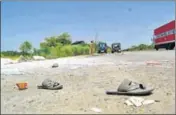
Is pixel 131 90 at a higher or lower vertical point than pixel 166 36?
lower

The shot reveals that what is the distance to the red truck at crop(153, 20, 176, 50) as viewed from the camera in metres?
33.9

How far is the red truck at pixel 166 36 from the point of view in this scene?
33.9 metres

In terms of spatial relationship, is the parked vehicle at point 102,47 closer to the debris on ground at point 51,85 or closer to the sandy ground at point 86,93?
the sandy ground at point 86,93

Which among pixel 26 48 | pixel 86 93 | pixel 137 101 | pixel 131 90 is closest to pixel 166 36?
pixel 26 48

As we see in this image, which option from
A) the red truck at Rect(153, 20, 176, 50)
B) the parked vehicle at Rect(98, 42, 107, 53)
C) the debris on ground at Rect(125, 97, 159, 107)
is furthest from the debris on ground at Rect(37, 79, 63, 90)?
the parked vehicle at Rect(98, 42, 107, 53)

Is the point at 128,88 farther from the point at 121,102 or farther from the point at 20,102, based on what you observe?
the point at 20,102

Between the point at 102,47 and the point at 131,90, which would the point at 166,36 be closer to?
the point at 102,47

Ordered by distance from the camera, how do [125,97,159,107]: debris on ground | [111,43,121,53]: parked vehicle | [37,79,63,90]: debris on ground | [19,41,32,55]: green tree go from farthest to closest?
[111,43,121,53]: parked vehicle, [19,41,32,55]: green tree, [37,79,63,90]: debris on ground, [125,97,159,107]: debris on ground

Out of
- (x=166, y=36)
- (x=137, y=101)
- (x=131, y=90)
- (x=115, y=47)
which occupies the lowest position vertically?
(x=137, y=101)

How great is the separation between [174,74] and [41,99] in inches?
174

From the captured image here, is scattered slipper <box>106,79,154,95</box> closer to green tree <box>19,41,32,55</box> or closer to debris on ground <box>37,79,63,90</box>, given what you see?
debris on ground <box>37,79,63,90</box>

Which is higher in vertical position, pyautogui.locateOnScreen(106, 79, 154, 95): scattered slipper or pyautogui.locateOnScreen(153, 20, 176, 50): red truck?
pyautogui.locateOnScreen(153, 20, 176, 50): red truck

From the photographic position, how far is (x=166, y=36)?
119ft

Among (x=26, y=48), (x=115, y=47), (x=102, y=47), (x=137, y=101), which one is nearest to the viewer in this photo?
(x=137, y=101)
